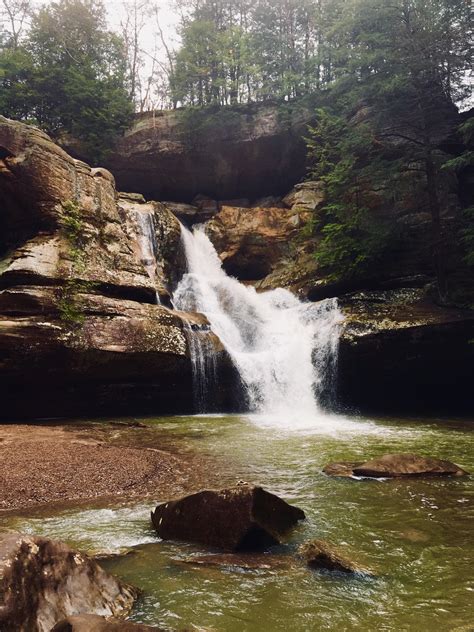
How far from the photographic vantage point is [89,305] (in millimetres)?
14281

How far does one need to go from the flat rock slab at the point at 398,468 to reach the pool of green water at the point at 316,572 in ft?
0.71

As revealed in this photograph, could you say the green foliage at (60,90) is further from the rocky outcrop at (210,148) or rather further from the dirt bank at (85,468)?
the dirt bank at (85,468)

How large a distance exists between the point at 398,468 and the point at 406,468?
0.14 metres

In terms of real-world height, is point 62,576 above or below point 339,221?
below

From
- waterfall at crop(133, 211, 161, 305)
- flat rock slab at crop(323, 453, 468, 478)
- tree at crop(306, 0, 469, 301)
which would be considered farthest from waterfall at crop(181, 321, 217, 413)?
tree at crop(306, 0, 469, 301)

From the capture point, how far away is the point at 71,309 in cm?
1384

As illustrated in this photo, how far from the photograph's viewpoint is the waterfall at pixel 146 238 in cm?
2022

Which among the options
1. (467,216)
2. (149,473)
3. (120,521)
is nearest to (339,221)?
(467,216)

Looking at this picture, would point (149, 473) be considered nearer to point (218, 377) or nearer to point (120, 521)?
point (120, 521)

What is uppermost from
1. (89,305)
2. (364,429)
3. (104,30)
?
(104,30)

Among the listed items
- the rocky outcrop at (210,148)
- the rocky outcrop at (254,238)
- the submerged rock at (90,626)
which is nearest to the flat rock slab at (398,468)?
the submerged rock at (90,626)

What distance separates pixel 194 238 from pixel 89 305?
41.3 feet

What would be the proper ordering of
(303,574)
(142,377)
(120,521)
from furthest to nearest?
(142,377), (120,521), (303,574)

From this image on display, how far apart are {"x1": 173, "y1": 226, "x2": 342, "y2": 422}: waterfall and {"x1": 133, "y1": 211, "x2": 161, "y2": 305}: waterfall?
2.19 m
